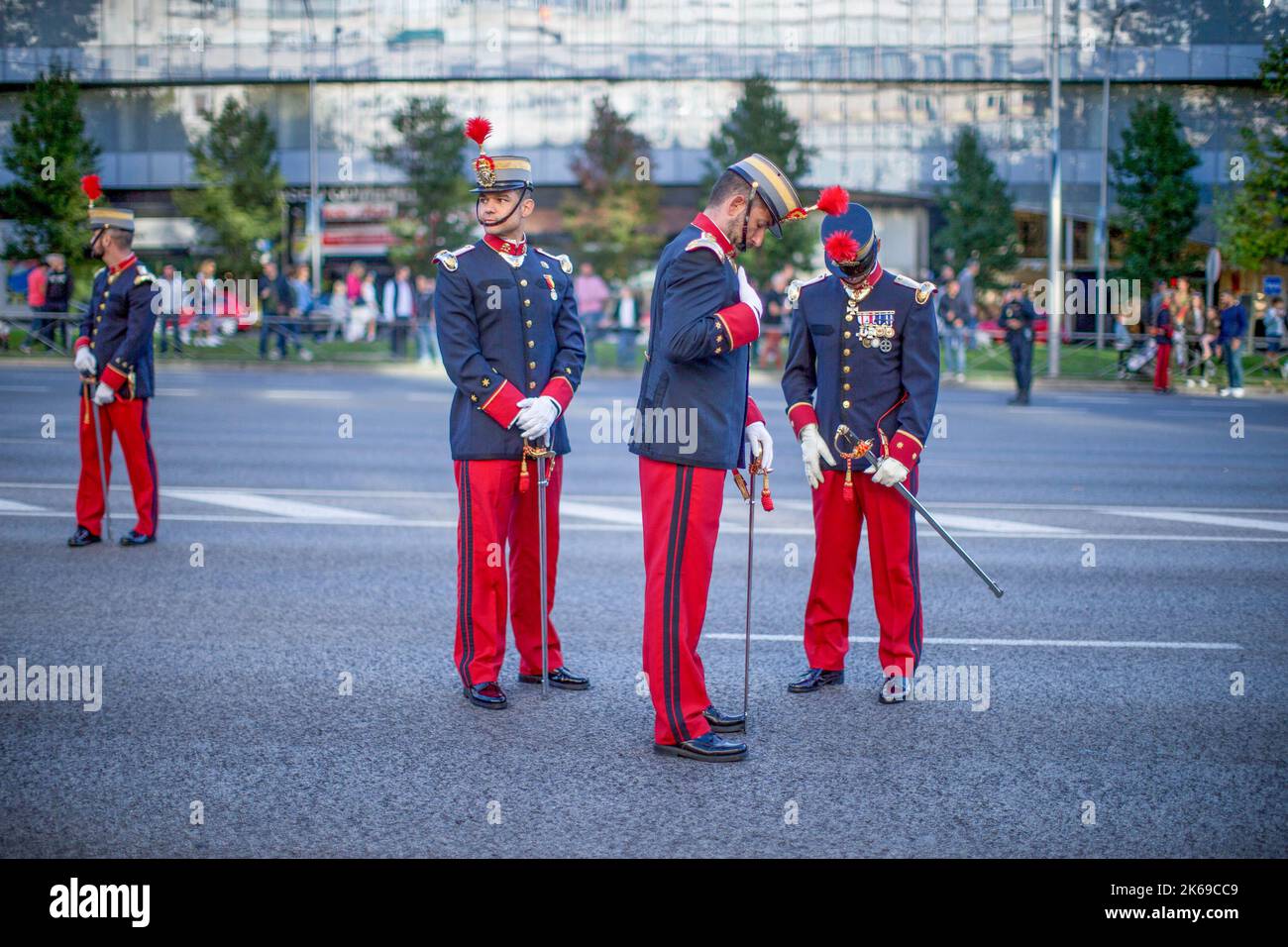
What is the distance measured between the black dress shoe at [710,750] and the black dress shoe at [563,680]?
3.29 ft

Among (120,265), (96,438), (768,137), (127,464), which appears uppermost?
(768,137)

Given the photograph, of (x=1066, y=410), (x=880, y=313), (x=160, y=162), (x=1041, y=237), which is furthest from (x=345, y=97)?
(x=880, y=313)

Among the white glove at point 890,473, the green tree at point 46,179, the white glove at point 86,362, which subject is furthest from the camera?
the green tree at point 46,179

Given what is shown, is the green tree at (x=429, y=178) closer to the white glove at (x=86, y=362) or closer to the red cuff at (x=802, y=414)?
the white glove at (x=86, y=362)

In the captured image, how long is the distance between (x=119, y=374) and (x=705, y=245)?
550cm

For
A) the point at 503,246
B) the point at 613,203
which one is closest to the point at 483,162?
the point at 503,246

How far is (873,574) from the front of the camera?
→ 6188 millimetres

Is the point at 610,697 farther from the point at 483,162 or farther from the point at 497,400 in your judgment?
the point at 483,162

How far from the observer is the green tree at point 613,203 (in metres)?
40.3

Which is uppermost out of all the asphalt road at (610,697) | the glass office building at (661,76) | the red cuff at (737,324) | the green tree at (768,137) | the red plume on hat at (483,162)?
the glass office building at (661,76)

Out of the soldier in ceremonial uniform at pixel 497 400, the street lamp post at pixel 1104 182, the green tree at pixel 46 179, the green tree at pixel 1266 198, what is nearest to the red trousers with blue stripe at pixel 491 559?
the soldier in ceremonial uniform at pixel 497 400

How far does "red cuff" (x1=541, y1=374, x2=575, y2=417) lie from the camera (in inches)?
239

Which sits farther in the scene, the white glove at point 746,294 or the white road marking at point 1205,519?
the white road marking at point 1205,519
